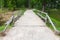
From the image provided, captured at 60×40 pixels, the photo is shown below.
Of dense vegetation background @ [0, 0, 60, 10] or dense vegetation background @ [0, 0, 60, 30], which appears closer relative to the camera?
dense vegetation background @ [0, 0, 60, 30]

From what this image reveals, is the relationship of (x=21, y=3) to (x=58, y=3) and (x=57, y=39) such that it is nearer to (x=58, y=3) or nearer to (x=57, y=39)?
(x=58, y=3)

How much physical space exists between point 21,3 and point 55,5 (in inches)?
438

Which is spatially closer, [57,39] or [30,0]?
[57,39]

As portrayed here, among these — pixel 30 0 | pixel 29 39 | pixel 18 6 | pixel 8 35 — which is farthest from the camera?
pixel 30 0

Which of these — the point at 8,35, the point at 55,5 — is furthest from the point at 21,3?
the point at 8,35

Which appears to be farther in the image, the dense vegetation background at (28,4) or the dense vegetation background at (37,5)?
the dense vegetation background at (28,4)

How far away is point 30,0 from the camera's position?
204 feet

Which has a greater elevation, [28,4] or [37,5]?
[37,5]

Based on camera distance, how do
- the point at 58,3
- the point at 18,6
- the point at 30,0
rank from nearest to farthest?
the point at 58,3 < the point at 18,6 < the point at 30,0

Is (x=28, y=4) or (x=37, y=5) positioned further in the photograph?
(x=28, y=4)

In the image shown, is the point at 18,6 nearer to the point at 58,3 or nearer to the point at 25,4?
the point at 25,4

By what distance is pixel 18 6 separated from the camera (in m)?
57.8

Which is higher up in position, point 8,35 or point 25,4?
point 8,35

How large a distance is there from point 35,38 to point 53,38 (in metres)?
0.93
